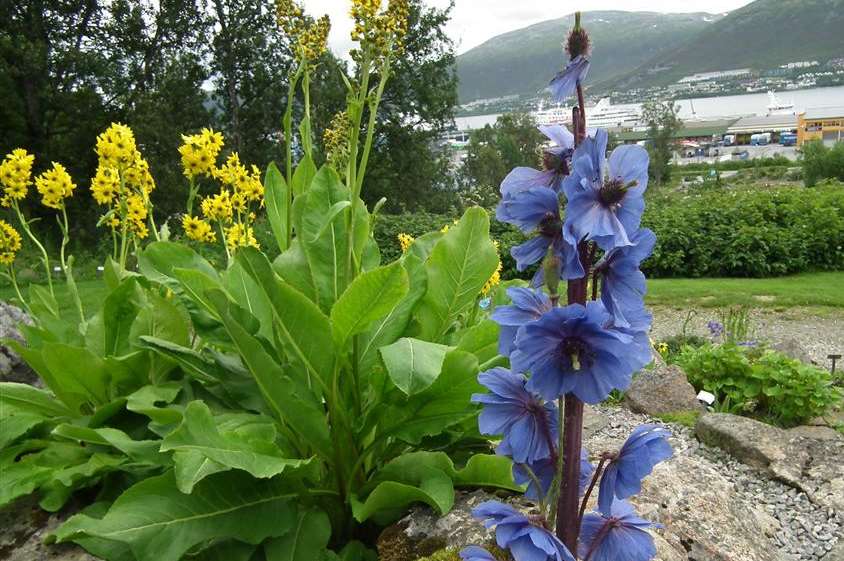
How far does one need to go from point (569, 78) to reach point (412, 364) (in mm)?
887

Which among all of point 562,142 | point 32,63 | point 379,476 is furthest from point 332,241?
point 32,63

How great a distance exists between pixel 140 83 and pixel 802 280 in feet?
54.2

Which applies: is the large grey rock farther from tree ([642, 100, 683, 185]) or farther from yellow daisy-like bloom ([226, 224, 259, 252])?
tree ([642, 100, 683, 185])

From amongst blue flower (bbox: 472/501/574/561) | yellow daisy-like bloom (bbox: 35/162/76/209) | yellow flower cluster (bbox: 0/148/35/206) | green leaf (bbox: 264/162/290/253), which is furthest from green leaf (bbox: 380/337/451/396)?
yellow flower cluster (bbox: 0/148/35/206)

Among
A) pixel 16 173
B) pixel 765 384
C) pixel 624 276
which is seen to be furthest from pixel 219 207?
pixel 765 384

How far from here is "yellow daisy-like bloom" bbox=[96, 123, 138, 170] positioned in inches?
132

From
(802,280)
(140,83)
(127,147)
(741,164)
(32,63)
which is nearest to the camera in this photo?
(127,147)

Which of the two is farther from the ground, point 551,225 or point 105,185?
point 105,185

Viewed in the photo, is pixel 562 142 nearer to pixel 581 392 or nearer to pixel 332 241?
pixel 581 392

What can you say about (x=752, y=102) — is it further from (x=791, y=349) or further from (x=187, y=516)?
(x=187, y=516)

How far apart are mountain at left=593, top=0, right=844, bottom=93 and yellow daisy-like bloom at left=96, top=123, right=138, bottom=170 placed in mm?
153277

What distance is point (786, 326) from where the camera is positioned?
30.6ft

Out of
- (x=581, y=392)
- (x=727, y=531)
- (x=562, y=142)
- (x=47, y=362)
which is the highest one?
(x=562, y=142)

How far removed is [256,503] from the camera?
197 cm
